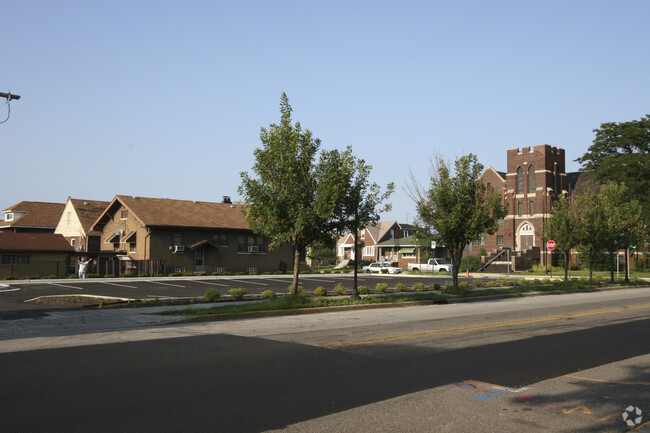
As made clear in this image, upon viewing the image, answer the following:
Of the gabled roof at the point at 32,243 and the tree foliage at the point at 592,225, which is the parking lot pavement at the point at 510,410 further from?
the gabled roof at the point at 32,243

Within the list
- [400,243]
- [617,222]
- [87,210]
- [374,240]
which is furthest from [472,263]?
[87,210]

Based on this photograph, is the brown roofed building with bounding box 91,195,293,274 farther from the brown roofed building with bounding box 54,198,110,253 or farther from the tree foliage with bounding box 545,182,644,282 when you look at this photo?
the tree foliage with bounding box 545,182,644,282

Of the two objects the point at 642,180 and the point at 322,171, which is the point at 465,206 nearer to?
the point at 322,171

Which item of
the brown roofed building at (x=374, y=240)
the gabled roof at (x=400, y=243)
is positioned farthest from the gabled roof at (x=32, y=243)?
the brown roofed building at (x=374, y=240)

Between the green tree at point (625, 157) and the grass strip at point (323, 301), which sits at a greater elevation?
the green tree at point (625, 157)

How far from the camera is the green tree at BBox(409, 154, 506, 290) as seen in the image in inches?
888

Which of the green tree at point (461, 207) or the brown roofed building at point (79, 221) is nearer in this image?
the green tree at point (461, 207)

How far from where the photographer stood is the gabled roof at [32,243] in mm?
38041

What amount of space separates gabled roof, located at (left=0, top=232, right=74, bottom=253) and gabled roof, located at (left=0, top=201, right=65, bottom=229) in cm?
1889

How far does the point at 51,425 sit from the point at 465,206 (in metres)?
19.7

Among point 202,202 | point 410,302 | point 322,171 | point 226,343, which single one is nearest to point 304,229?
point 322,171

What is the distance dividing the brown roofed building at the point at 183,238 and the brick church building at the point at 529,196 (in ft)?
88.7

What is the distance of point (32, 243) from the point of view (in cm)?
3941

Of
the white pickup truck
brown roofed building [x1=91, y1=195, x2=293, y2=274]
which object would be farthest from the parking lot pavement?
the white pickup truck
